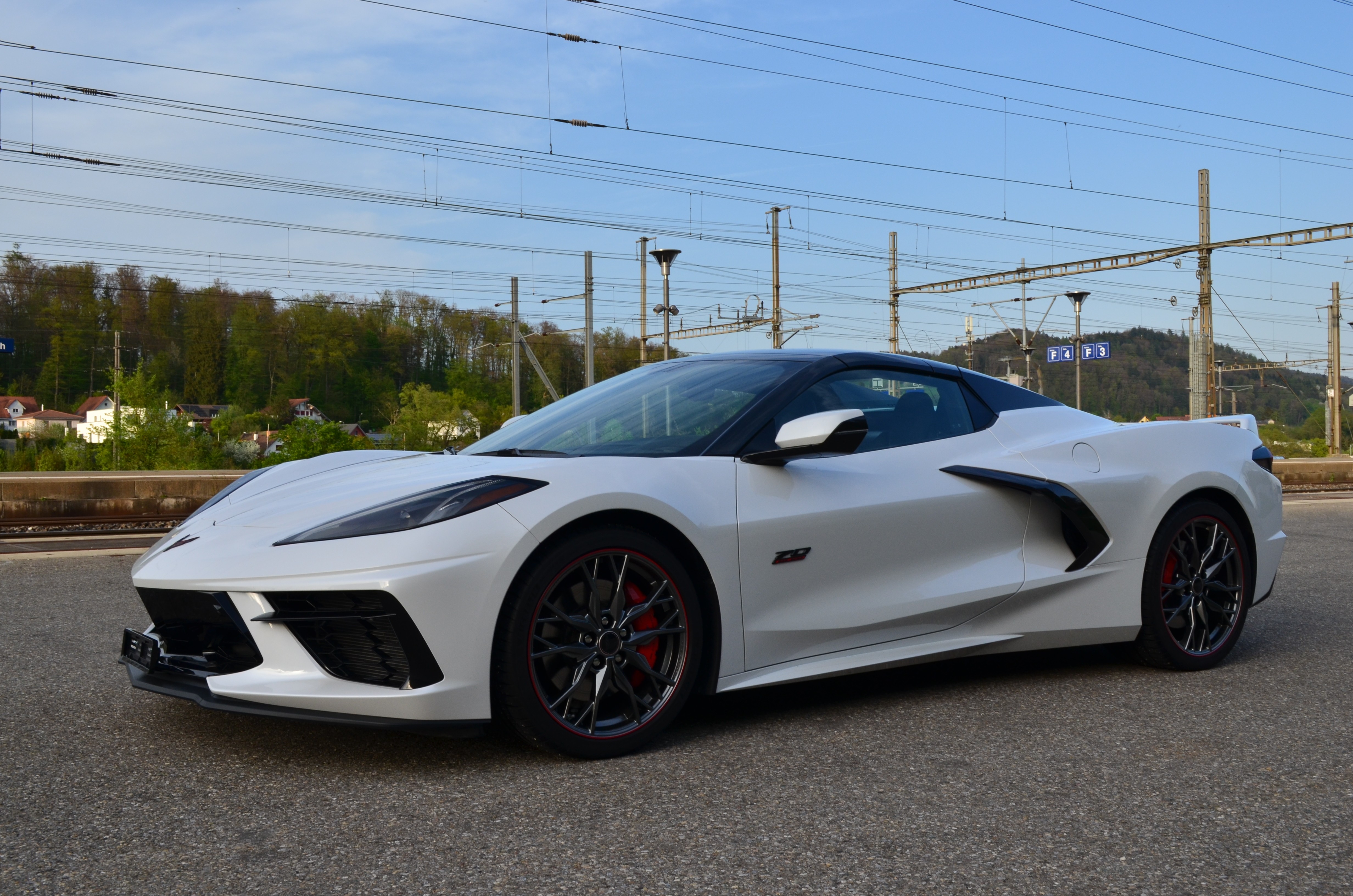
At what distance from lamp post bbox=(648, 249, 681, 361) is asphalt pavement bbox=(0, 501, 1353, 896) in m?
26.3

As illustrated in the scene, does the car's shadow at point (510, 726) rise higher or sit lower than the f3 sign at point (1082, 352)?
lower

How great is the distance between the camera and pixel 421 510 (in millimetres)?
2900

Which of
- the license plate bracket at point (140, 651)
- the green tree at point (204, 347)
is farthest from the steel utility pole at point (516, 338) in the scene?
the green tree at point (204, 347)

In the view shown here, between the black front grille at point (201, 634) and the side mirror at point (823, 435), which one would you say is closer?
the black front grille at point (201, 634)

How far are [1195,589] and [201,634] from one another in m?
3.62

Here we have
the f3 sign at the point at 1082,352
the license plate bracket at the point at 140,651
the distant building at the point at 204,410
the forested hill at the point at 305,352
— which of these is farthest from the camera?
the distant building at the point at 204,410

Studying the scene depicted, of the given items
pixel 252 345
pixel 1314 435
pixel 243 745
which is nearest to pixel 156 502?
pixel 243 745

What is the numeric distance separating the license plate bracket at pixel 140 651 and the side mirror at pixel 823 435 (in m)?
1.86

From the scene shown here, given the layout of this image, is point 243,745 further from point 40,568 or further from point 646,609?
point 40,568

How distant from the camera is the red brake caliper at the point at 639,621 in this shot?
3.11 metres

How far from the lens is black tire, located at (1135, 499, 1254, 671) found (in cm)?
420

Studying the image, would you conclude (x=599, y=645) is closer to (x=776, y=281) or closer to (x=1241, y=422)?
(x=1241, y=422)

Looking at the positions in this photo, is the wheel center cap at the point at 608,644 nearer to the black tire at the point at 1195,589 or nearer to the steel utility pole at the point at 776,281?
the black tire at the point at 1195,589

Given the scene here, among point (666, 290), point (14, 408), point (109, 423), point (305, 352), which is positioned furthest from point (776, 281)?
Result: point (14, 408)
